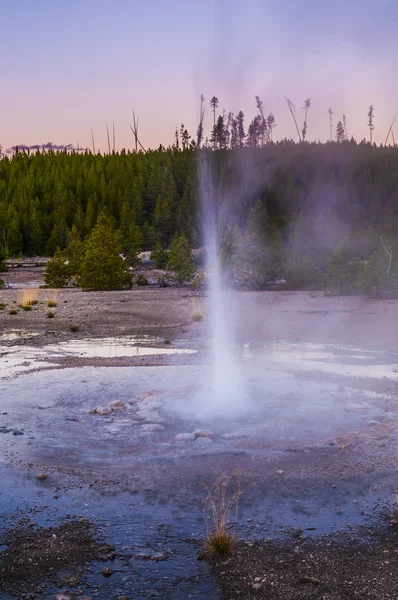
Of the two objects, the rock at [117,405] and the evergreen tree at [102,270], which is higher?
the evergreen tree at [102,270]

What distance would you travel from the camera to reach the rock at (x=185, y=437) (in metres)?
8.46

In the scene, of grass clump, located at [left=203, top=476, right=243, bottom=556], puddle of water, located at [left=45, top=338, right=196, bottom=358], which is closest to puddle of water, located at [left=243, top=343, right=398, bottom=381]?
puddle of water, located at [left=45, top=338, right=196, bottom=358]

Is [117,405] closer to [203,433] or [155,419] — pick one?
[155,419]

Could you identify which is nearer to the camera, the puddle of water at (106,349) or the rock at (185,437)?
the rock at (185,437)

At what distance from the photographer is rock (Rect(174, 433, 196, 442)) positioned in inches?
333

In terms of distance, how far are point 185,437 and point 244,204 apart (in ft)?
198

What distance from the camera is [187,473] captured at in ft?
24.1

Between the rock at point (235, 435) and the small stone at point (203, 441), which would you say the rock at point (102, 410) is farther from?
the rock at point (235, 435)

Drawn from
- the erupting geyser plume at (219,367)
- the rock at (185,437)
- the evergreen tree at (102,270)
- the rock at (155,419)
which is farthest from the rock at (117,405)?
the evergreen tree at (102,270)

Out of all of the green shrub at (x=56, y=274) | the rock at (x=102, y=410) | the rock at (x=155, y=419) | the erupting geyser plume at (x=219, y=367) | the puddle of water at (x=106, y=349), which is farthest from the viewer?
the green shrub at (x=56, y=274)

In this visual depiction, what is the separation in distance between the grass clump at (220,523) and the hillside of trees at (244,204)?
91.3 ft

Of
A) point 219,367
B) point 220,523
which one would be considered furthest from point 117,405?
point 220,523

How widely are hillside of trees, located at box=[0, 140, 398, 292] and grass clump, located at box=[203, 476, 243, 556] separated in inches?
1096

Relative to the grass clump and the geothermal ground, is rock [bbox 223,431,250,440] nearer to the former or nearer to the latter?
the geothermal ground
